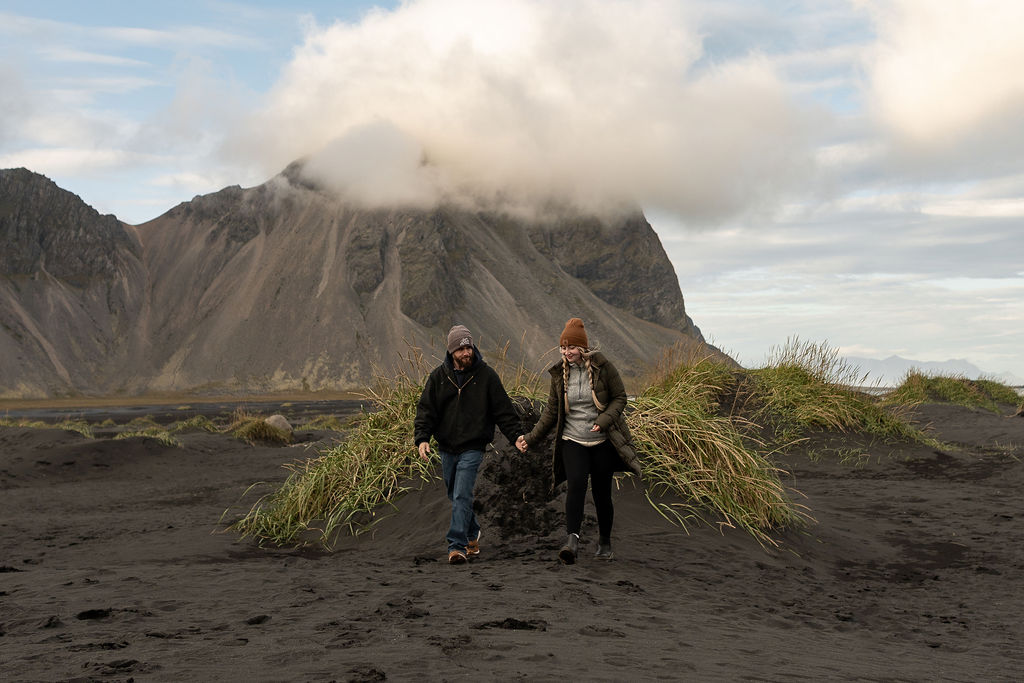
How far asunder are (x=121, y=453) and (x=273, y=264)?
71.6m

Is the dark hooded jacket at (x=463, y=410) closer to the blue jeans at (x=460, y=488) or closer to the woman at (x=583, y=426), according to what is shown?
the blue jeans at (x=460, y=488)

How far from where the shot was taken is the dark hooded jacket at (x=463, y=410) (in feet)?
22.2

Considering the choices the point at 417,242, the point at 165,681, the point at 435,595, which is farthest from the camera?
the point at 417,242

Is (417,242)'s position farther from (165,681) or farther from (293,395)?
(165,681)

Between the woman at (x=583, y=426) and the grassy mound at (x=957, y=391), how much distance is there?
18.6m

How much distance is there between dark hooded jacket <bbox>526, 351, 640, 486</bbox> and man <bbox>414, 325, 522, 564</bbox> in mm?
380

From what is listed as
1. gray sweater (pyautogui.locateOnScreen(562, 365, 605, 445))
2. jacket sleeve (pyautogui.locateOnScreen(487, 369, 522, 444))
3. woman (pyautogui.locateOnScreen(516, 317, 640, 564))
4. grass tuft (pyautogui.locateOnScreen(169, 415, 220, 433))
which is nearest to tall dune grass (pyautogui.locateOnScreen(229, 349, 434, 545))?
jacket sleeve (pyautogui.locateOnScreen(487, 369, 522, 444))

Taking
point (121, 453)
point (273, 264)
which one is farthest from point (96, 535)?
point (273, 264)

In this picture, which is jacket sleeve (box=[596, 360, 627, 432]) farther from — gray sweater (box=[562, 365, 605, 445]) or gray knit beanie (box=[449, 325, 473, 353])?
gray knit beanie (box=[449, 325, 473, 353])

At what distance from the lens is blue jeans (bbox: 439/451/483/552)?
674 cm

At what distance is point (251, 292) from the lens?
84.9 meters

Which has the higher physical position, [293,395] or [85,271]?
[85,271]

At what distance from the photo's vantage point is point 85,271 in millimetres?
83375

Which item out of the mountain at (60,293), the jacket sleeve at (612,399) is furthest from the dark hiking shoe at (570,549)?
the mountain at (60,293)
